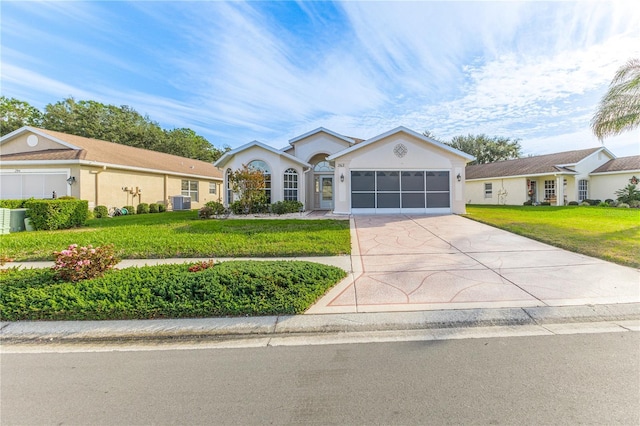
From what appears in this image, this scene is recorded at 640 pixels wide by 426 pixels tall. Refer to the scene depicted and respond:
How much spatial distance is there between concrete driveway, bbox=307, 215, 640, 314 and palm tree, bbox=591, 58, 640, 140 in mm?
7476

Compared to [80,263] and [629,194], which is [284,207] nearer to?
[80,263]

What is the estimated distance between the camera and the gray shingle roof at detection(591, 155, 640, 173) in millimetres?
22697

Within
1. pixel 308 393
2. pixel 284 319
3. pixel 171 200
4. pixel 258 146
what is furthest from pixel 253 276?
pixel 171 200

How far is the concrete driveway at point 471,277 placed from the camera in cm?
472

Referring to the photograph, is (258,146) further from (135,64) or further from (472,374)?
(472,374)

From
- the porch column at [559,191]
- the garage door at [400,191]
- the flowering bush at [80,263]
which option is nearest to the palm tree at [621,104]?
the garage door at [400,191]

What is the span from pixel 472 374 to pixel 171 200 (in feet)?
77.2

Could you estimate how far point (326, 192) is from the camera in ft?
68.1

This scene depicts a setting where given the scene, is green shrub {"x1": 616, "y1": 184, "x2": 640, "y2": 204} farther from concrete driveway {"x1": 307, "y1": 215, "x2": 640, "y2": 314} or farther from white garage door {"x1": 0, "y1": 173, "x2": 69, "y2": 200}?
white garage door {"x1": 0, "y1": 173, "x2": 69, "y2": 200}

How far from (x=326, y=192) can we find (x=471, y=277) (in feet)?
50.3

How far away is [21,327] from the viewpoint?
13.1 ft

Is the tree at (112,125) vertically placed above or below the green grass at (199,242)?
above

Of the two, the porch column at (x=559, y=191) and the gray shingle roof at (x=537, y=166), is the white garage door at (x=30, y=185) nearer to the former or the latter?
the gray shingle roof at (x=537, y=166)

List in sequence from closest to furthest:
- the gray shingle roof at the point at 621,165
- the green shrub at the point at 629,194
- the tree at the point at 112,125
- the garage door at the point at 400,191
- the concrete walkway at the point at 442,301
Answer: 1. the concrete walkway at the point at 442,301
2. the garage door at the point at 400,191
3. the green shrub at the point at 629,194
4. the gray shingle roof at the point at 621,165
5. the tree at the point at 112,125
